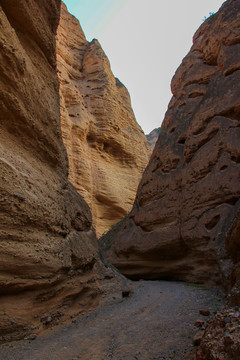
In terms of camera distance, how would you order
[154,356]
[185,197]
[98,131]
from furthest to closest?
[98,131] < [185,197] < [154,356]

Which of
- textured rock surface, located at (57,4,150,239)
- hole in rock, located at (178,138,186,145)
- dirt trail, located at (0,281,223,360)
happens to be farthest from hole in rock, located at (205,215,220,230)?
textured rock surface, located at (57,4,150,239)

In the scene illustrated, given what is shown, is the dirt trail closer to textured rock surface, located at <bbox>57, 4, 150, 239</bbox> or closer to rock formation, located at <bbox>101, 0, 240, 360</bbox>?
rock formation, located at <bbox>101, 0, 240, 360</bbox>

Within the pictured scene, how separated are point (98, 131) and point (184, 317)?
14736 mm

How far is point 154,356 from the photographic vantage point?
107 inches

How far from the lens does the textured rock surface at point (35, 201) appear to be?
3.28 meters

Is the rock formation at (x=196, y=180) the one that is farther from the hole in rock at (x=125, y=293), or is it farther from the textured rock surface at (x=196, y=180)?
the hole in rock at (x=125, y=293)

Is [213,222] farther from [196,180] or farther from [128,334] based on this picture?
[128,334]

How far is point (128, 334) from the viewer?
11.4 feet

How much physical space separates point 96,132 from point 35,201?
1391 centimetres

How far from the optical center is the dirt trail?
2.85 m

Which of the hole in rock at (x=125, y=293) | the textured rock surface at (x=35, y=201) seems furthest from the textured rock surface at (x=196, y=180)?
the textured rock surface at (x=35, y=201)

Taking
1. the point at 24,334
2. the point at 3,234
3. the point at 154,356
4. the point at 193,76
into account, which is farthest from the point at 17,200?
the point at 193,76

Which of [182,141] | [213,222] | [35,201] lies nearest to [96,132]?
[182,141]

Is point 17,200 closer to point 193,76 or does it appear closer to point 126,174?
point 193,76
